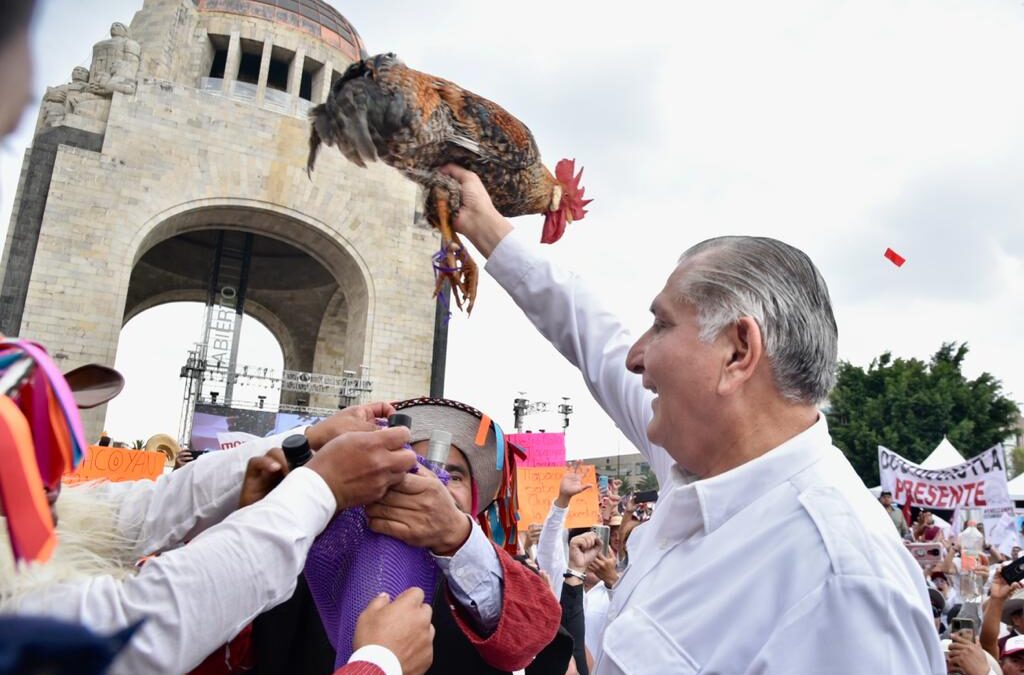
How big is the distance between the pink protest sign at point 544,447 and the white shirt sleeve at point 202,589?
6.57m

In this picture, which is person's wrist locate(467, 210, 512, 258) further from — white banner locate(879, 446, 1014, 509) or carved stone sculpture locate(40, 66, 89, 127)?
carved stone sculpture locate(40, 66, 89, 127)

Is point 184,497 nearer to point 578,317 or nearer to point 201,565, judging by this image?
point 201,565

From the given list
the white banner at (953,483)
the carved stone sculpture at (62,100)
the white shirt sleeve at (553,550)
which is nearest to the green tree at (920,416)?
the white banner at (953,483)

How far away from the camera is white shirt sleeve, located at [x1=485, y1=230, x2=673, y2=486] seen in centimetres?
196

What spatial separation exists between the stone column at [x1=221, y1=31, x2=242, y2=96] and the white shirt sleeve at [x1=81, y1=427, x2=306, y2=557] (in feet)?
60.4

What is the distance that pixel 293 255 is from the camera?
22.8 m

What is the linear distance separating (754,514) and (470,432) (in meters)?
1.24

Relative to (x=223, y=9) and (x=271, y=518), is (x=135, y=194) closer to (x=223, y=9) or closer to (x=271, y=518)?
(x=223, y=9)

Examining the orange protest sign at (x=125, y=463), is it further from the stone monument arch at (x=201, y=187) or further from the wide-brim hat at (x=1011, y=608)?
the stone monument arch at (x=201, y=187)

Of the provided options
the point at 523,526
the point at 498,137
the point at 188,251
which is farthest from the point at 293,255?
the point at 498,137

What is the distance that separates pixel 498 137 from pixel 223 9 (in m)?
20.5

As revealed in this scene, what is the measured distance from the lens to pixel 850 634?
992mm

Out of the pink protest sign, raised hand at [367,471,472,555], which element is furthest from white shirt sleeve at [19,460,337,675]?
the pink protest sign

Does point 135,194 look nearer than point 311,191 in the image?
Yes
